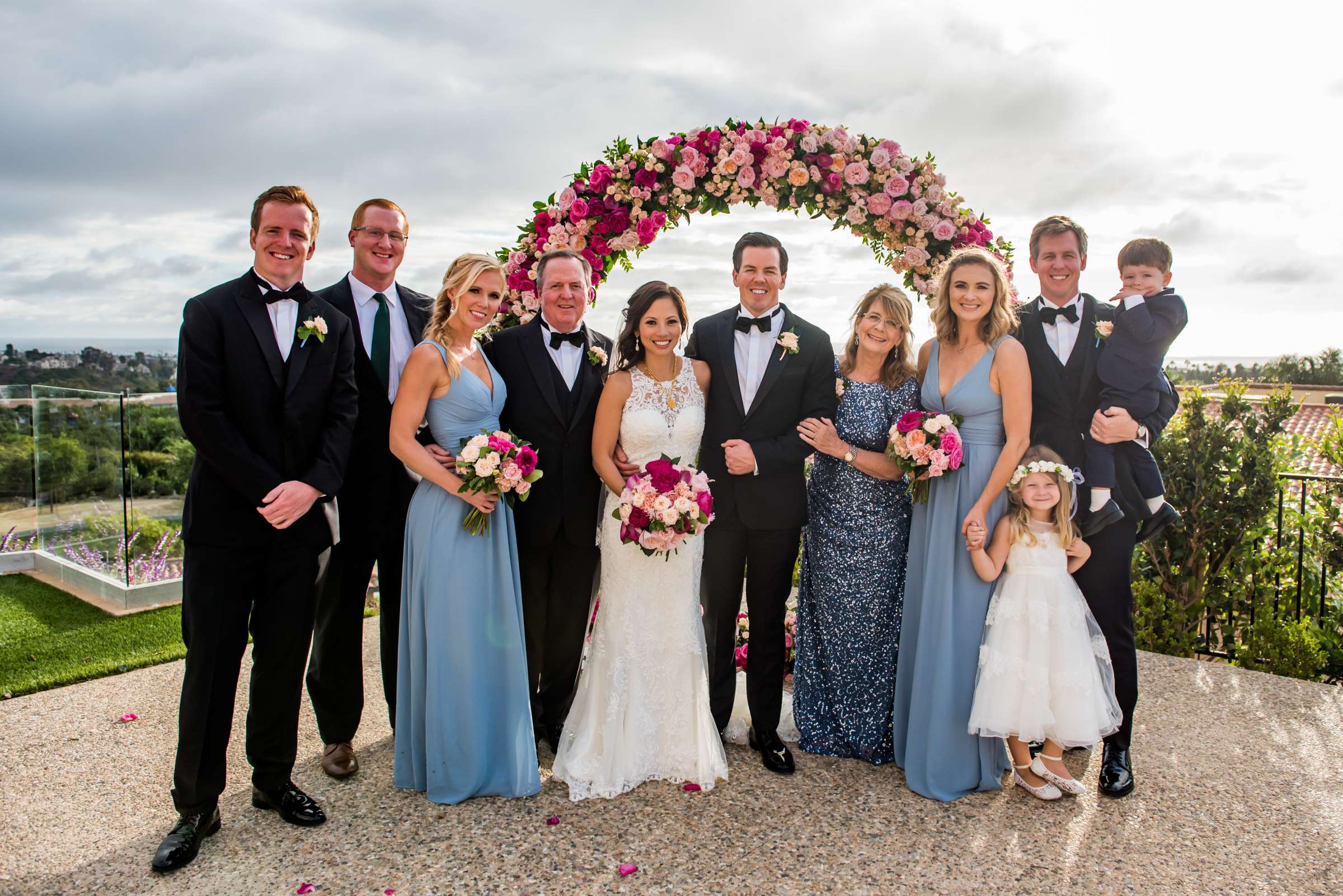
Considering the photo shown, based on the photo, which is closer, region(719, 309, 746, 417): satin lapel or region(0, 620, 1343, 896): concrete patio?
region(0, 620, 1343, 896): concrete patio

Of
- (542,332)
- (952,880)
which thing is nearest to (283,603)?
(542,332)

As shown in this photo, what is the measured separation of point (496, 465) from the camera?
3.65 metres

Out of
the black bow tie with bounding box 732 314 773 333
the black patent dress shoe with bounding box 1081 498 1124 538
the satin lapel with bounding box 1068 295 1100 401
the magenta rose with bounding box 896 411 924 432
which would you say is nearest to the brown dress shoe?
the black bow tie with bounding box 732 314 773 333

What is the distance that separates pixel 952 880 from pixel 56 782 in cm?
449

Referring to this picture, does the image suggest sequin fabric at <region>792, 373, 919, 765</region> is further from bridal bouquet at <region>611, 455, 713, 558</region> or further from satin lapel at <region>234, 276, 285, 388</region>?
satin lapel at <region>234, 276, 285, 388</region>

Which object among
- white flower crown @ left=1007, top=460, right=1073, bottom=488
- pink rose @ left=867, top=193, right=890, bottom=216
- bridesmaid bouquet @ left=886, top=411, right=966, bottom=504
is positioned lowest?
white flower crown @ left=1007, top=460, right=1073, bottom=488

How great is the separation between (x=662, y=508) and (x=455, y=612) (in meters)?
1.14

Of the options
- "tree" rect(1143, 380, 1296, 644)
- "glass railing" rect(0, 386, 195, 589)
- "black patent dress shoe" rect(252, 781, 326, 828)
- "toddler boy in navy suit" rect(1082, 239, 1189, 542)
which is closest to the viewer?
"black patent dress shoe" rect(252, 781, 326, 828)

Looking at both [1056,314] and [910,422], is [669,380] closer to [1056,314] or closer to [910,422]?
[910,422]

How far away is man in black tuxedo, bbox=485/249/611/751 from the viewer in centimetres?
419

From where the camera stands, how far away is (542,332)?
430 centimetres

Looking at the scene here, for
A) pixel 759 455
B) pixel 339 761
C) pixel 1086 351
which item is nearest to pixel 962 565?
pixel 759 455

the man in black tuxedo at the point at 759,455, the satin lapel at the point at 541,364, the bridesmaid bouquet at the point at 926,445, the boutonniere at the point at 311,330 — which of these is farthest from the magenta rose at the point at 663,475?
the boutonniere at the point at 311,330

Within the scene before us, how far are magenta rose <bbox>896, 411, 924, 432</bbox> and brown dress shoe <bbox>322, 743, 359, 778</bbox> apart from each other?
333cm
